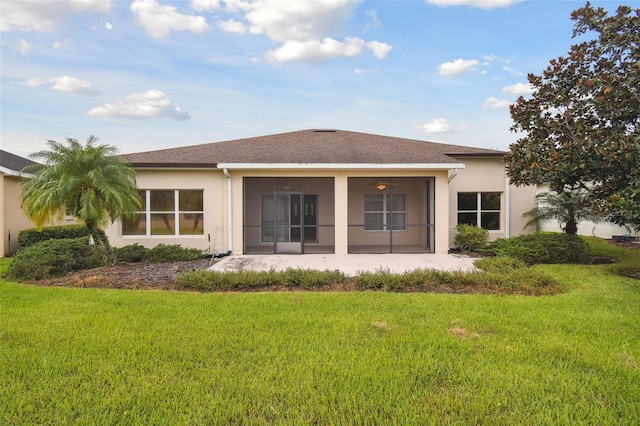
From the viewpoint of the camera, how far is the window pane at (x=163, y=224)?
41.9ft

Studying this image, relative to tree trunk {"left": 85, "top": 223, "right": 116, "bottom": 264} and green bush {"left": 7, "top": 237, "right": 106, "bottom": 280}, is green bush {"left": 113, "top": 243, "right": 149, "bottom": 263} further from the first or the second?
green bush {"left": 7, "top": 237, "right": 106, "bottom": 280}

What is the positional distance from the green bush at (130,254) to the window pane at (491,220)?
12450mm

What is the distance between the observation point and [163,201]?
1277 centimetres

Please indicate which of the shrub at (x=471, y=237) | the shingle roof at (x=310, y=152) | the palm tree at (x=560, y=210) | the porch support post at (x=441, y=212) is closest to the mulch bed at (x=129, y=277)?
the shingle roof at (x=310, y=152)

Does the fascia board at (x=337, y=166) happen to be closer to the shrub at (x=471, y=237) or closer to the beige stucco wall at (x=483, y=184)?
the shrub at (x=471, y=237)

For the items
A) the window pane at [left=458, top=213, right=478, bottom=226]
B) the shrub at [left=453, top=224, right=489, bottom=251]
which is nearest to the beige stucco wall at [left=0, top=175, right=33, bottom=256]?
the shrub at [left=453, top=224, right=489, bottom=251]

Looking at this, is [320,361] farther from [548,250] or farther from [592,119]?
[548,250]

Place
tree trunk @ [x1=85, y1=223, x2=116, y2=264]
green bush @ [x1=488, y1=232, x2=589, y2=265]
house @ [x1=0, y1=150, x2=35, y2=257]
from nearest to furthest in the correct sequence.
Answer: tree trunk @ [x1=85, y1=223, x2=116, y2=264] → green bush @ [x1=488, y1=232, x2=589, y2=265] → house @ [x1=0, y1=150, x2=35, y2=257]

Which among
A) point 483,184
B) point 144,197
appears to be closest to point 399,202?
point 483,184

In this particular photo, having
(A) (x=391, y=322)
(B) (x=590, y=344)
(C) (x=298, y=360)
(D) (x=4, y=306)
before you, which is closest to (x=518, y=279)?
(B) (x=590, y=344)

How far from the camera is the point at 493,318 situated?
17.9 feet

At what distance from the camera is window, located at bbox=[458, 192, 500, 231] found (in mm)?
14555

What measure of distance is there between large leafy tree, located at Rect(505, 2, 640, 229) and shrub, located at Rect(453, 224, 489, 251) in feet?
12.1

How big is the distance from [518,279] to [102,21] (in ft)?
44.3
